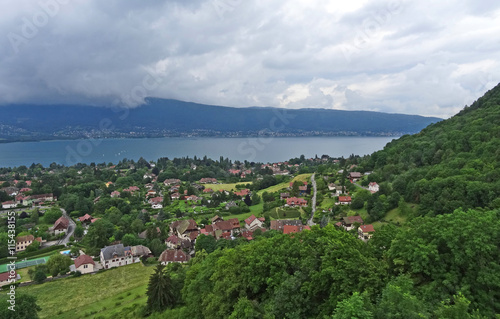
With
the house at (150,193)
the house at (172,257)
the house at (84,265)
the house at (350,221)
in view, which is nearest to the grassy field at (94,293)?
the house at (84,265)

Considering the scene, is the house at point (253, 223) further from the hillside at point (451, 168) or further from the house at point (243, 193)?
the house at point (243, 193)

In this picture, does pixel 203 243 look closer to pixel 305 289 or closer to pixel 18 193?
pixel 305 289

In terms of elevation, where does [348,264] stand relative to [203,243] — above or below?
above

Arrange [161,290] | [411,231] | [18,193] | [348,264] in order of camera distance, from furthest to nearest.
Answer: [18,193]
[161,290]
[411,231]
[348,264]

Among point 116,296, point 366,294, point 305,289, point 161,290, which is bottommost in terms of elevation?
point 116,296

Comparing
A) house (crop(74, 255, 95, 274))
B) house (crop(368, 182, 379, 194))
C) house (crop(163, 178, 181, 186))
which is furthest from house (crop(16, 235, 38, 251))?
house (crop(368, 182, 379, 194))

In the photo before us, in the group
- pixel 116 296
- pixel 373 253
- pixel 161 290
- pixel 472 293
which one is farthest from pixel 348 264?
pixel 116 296

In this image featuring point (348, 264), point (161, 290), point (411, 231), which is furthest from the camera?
point (161, 290)

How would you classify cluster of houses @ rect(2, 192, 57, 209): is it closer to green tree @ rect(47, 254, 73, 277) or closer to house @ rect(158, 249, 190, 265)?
green tree @ rect(47, 254, 73, 277)
